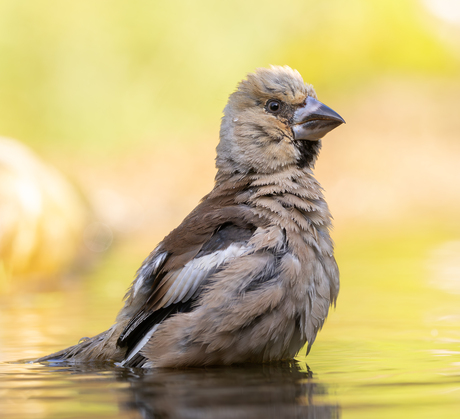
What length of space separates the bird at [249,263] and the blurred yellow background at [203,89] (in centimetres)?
998

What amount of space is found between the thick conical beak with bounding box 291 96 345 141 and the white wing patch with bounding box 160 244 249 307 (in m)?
1.01

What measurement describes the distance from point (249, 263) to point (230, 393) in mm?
990

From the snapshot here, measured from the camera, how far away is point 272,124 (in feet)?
16.7

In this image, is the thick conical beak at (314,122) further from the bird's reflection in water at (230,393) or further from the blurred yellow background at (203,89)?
the blurred yellow background at (203,89)

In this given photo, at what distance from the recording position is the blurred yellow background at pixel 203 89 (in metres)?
17.2

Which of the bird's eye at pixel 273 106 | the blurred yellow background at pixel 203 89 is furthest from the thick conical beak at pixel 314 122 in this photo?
the blurred yellow background at pixel 203 89

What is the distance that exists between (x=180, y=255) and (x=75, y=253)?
588cm

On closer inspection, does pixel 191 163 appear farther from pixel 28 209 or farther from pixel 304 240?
pixel 304 240

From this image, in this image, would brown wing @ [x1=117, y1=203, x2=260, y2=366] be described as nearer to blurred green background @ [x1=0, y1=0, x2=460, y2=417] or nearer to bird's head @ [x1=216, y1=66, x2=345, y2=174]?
bird's head @ [x1=216, y1=66, x2=345, y2=174]

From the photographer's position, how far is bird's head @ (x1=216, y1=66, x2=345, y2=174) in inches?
198

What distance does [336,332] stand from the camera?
542 centimetres

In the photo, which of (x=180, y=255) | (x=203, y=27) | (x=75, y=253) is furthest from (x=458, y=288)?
(x=203, y=27)

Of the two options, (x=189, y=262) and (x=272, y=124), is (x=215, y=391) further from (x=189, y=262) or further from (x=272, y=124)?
(x=272, y=124)

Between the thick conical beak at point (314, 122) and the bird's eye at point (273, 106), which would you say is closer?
the thick conical beak at point (314, 122)
